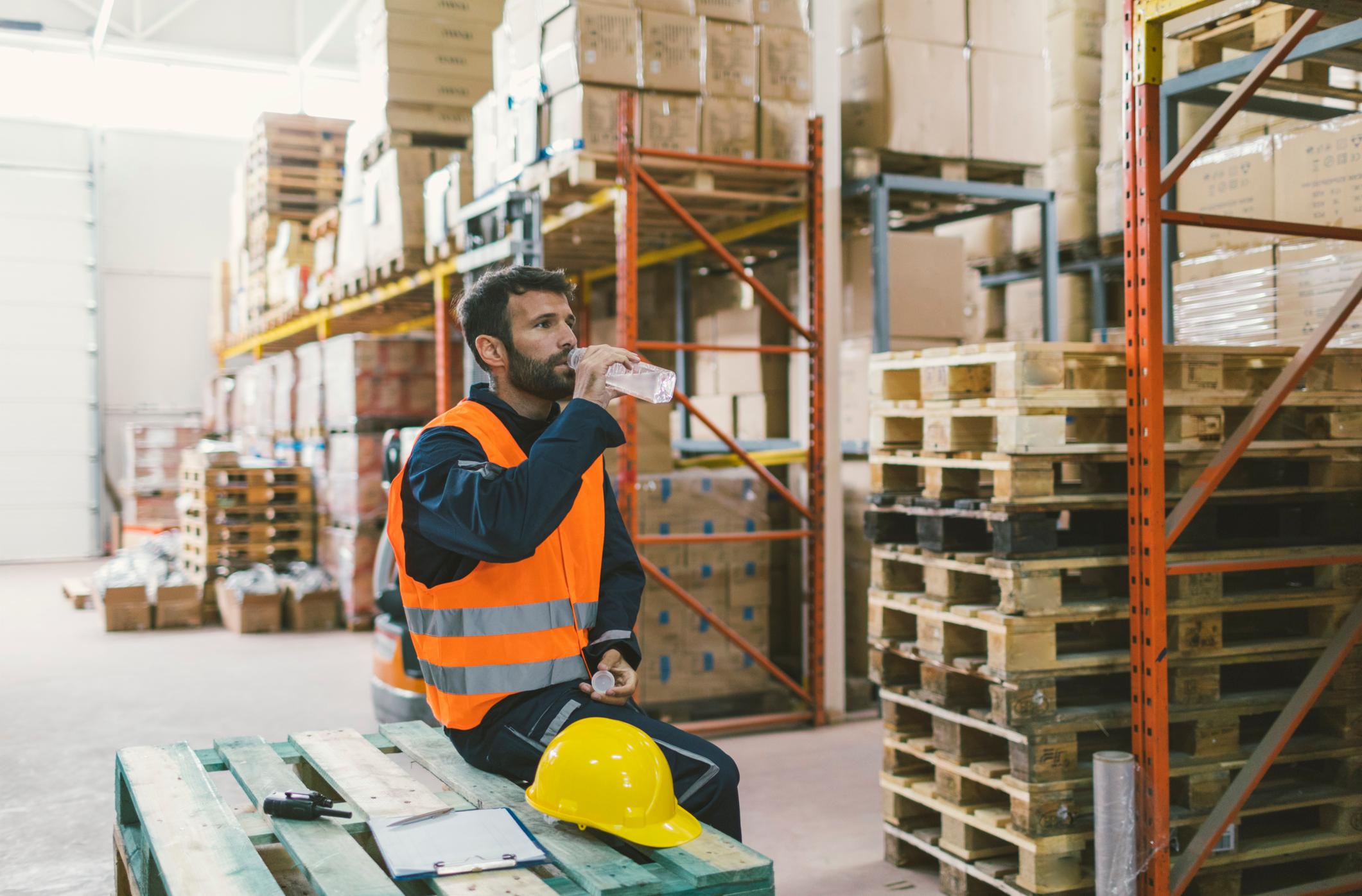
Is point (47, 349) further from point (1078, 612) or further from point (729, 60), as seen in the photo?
point (1078, 612)

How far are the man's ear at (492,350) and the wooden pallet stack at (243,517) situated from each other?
8881 millimetres

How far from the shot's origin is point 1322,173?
4648mm

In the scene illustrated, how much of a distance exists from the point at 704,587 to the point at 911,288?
213 centimetres

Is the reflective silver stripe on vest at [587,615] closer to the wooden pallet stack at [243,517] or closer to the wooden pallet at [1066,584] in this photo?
the wooden pallet at [1066,584]

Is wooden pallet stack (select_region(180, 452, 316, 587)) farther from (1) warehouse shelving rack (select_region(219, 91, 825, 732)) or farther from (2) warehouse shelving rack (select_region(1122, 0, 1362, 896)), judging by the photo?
(2) warehouse shelving rack (select_region(1122, 0, 1362, 896))

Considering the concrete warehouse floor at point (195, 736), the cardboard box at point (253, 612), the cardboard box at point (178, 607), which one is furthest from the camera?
the cardboard box at point (178, 607)

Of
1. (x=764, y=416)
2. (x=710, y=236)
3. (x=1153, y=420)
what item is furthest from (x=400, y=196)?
(x=1153, y=420)

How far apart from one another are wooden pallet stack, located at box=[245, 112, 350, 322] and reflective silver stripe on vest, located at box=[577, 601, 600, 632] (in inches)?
436

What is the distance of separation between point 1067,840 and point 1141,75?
2.29 metres

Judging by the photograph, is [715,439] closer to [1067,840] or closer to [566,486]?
[1067,840]

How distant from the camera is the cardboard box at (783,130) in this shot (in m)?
6.44

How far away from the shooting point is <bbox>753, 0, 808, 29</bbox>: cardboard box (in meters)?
6.41

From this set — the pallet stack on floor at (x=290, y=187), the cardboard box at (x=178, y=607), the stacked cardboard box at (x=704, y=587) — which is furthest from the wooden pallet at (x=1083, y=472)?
the pallet stack on floor at (x=290, y=187)

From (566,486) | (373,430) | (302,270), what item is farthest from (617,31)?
(302,270)
